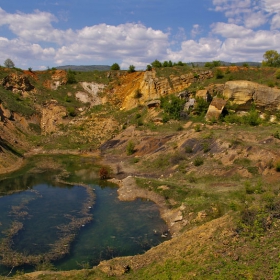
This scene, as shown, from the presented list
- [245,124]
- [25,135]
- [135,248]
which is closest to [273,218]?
[135,248]

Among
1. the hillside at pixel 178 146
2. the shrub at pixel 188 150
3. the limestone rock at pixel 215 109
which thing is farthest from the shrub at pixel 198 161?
the limestone rock at pixel 215 109

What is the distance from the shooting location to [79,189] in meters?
31.6

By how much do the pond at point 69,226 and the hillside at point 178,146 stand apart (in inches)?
68.4

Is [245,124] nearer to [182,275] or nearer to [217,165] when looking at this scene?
[217,165]

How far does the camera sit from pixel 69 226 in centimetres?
2214

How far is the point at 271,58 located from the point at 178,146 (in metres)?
38.9

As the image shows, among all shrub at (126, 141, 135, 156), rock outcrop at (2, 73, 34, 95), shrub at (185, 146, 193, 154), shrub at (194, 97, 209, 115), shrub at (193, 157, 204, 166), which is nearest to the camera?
shrub at (193, 157, 204, 166)

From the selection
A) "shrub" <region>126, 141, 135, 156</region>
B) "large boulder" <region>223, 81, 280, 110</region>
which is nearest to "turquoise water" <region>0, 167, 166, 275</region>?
"shrub" <region>126, 141, 135, 156</region>

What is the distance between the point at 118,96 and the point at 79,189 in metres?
34.7

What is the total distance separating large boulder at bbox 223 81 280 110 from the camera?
44094 millimetres

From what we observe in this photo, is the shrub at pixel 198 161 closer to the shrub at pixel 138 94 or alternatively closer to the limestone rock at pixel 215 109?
the limestone rock at pixel 215 109

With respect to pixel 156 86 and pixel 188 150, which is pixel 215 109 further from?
pixel 156 86

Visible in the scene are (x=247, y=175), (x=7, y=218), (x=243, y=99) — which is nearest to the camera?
(x=7, y=218)

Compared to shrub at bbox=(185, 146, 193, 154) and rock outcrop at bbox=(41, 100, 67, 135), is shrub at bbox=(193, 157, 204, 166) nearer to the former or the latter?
shrub at bbox=(185, 146, 193, 154)
